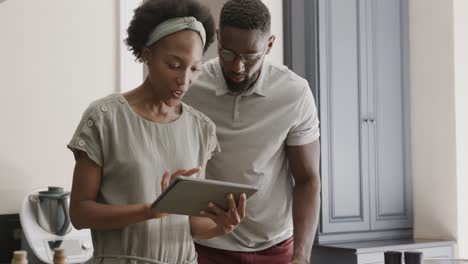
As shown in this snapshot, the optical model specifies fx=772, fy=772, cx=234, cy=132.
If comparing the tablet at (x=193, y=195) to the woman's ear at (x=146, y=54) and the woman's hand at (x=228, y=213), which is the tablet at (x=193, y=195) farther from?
the woman's ear at (x=146, y=54)

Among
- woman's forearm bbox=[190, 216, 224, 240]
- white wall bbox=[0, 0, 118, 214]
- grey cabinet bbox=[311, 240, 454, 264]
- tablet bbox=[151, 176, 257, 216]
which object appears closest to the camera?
tablet bbox=[151, 176, 257, 216]

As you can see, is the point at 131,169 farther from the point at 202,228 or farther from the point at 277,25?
the point at 277,25

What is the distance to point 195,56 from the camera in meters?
1.55

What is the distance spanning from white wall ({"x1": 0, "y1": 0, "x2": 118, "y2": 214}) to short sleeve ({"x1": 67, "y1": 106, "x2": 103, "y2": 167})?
1731 mm

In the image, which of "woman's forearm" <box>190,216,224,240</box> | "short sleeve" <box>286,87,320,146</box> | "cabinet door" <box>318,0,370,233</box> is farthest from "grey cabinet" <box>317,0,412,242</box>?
"woman's forearm" <box>190,216,224,240</box>

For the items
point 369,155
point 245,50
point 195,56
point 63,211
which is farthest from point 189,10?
point 369,155

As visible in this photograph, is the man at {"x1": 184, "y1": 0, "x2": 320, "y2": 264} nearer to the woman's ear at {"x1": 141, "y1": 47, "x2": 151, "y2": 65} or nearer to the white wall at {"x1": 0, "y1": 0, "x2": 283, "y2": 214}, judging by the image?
the woman's ear at {"x1": 141, "y1": 47, "x2": 151, "y2": 65}

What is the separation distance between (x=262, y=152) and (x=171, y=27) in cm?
66

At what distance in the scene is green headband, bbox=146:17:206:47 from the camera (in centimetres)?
153

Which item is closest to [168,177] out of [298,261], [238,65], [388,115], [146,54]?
[146,54]

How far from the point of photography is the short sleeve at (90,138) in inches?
57.6

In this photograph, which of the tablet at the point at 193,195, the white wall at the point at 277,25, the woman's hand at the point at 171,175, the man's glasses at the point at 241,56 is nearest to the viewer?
the tablet at the point at 193,195

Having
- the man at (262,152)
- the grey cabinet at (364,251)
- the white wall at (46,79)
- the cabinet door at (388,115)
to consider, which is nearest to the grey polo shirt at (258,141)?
the man at (262,152)

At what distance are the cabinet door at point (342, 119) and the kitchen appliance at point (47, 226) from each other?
1563 millimetres
